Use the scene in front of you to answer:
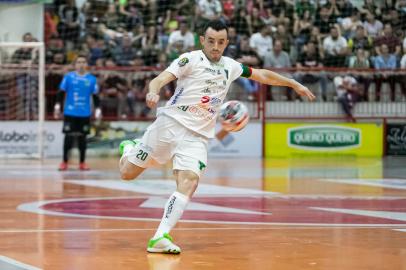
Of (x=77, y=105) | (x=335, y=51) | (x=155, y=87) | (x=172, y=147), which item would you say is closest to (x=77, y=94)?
(x=77, y=105)

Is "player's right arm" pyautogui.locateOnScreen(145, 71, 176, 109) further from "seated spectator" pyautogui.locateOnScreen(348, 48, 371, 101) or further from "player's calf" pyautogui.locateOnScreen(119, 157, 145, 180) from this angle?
"seated spectator" pyautogui.locateOnScreen(348, 48, 371, 101)

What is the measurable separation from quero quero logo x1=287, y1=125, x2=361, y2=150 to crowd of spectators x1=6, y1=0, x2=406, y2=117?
39.8 inches

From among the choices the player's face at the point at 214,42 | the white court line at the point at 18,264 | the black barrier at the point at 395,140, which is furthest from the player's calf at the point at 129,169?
the black barrier at the point at 395,140

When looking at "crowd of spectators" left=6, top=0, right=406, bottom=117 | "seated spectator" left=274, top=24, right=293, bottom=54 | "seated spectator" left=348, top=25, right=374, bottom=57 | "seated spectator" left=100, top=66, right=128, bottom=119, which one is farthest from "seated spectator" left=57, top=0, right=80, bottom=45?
"seated spectator" left=348, top=25, right=374, bottom=57

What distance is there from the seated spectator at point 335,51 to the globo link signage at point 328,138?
78.1 inches

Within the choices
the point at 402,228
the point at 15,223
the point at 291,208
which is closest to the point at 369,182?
the point at 291,208

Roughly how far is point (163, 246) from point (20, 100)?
20317 mm

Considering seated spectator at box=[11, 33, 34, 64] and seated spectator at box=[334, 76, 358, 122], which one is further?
seated spectator at box=[334, 76, 358, 122]

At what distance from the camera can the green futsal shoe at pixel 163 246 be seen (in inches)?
382

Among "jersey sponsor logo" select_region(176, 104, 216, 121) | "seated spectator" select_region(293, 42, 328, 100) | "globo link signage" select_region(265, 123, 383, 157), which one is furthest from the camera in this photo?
"globo link signage" select_region(265, 123, 383, 157)

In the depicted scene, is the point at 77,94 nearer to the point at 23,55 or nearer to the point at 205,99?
the point at 23,55

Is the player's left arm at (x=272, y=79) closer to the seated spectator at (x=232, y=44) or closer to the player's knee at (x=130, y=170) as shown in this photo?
the player's knee at (x=130, y=170)

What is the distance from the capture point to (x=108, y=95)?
2989 cm

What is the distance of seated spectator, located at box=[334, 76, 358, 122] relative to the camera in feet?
100
